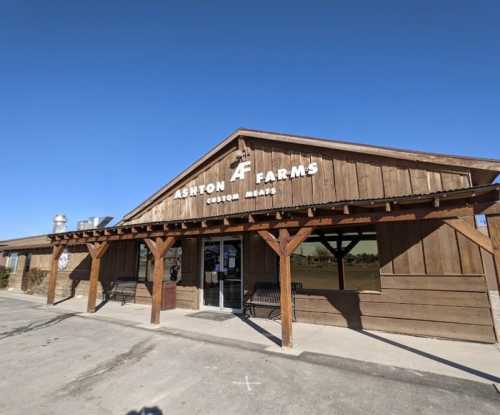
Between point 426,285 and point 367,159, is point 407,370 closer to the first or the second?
point 426,285

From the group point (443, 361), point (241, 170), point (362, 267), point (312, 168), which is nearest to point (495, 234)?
point (443, 361)

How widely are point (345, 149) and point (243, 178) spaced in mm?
3449

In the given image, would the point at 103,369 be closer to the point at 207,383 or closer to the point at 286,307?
the point at 207,383

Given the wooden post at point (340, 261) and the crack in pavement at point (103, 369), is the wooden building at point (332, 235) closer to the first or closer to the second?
the wooden post at point (340, 261)

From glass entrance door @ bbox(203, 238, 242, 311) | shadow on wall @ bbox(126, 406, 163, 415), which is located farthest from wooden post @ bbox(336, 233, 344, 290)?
shadow on wall @ bbox(126, 406, 163, 415)

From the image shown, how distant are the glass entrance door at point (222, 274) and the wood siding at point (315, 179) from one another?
126 centimetres

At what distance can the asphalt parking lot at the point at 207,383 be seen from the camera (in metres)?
3.63

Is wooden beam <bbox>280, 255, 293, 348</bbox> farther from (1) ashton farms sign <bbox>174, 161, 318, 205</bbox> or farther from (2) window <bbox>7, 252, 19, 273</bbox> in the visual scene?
(2) window <bbox>7, 252, 19, 273</bbox>

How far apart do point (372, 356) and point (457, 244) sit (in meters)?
3.25

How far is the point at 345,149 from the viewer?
7.73m

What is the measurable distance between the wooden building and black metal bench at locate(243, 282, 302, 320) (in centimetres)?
19

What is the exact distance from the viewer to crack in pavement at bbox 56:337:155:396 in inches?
166

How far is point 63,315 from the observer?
32.0 feet

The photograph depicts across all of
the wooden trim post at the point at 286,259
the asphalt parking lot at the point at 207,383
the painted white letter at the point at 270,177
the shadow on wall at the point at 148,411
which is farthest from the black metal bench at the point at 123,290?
the shadow on wall at the point at 148,411
